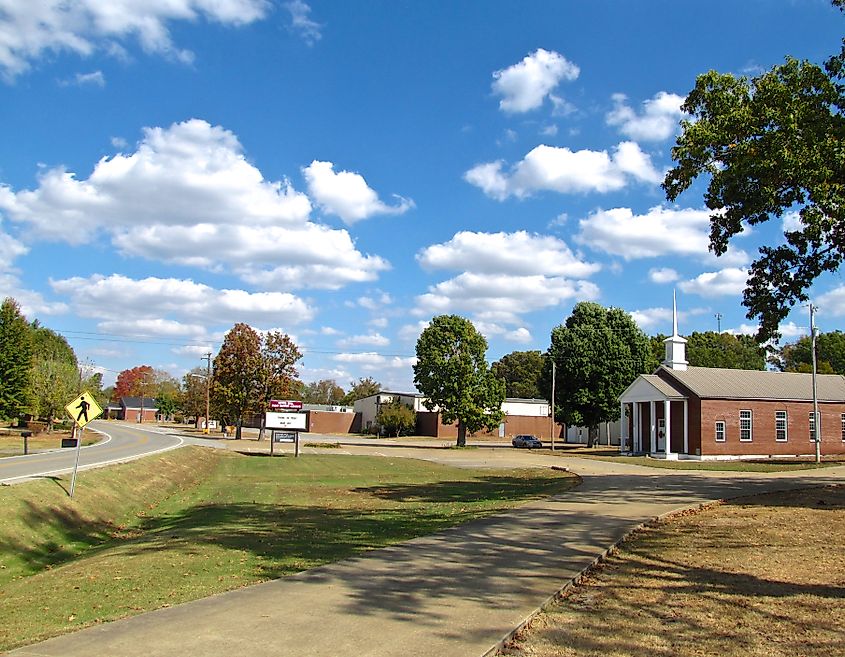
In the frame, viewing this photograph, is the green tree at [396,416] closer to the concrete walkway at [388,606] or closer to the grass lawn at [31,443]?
the grass lawn at [31,443]

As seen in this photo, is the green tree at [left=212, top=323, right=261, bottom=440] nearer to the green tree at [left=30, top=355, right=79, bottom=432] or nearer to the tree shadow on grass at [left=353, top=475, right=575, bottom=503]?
the green tree at [left=30, top=355, right=79, bottom=432]

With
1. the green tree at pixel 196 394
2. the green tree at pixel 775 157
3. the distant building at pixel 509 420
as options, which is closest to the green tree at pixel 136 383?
the green tree at pixel 196 394

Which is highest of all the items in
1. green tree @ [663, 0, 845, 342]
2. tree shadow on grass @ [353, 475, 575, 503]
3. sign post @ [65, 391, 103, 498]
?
green tree @ [663, 0, 845, 342]

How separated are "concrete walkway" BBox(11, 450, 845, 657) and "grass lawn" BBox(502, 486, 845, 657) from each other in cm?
42


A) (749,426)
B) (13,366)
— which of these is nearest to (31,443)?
(13,366)

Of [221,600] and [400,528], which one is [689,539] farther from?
[221,600]

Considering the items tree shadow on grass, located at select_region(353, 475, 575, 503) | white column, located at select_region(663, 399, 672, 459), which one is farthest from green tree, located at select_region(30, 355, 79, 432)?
white column, located at select_region(663, 399, 672, 459)

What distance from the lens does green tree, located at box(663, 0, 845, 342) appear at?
15.4 meters

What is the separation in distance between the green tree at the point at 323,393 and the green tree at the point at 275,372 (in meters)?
A: 89.4

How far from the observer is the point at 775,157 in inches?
610

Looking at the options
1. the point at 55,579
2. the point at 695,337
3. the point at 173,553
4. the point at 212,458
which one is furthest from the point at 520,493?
the point at 695,337

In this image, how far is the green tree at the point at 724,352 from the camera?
94.8 meters

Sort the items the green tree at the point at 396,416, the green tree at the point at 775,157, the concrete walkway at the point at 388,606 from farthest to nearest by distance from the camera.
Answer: the green tree at the point at 396,416
the green tree at the point at 775,157
the concrete walkway at the point at 388,606

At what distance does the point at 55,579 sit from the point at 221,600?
4.23m
